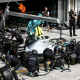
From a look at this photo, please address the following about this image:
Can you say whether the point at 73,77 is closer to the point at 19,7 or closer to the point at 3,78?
the point at 3,78

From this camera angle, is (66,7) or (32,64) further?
(66,7)

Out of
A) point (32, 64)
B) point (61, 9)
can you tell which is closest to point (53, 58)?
point (32, 64)

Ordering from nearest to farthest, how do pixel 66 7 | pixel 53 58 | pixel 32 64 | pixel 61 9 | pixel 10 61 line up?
pixel 10 61, pixel 32 64, pixel 53 58, pixel 66 7, pixel 61 9

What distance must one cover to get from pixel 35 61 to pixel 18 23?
16164 mm

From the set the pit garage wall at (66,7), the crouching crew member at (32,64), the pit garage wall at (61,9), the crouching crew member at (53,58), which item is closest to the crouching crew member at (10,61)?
the crouching crew member at (32,64)

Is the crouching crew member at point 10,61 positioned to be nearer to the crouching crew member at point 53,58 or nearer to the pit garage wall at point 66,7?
the crouching crew member at point 53,58

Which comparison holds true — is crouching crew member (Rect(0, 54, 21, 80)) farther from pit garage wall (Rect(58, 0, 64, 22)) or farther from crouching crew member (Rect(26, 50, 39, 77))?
pit garage wall (Rect(58, 0, 64, 22))

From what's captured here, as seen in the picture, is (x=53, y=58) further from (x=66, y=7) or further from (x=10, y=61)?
(x=66, y=7)

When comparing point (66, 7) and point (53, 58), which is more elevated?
point (66, 7)

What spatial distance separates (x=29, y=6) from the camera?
85.5 feet

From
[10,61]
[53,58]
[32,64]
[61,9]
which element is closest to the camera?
[10,61]

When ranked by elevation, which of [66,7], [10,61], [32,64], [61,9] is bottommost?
[32,64]

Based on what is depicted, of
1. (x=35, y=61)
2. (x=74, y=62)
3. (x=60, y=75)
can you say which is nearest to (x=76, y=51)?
(x=74, y=62)

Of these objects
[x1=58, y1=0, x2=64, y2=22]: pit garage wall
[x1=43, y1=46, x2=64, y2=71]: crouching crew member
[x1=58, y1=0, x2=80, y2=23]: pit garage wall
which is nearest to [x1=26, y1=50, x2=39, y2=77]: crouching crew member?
[x1=43, y1=46, x2=64, y2=71]: crouching crew member
